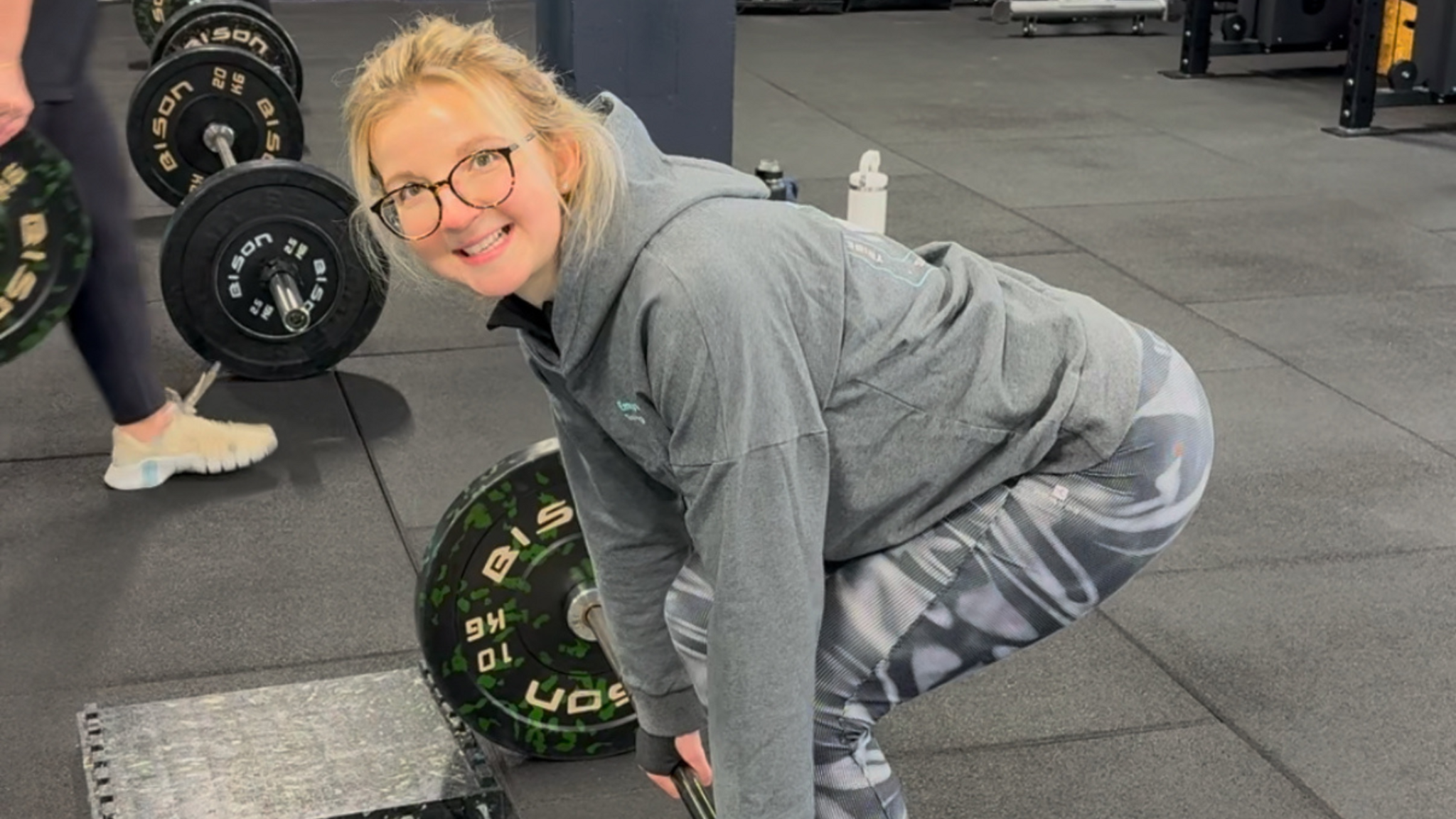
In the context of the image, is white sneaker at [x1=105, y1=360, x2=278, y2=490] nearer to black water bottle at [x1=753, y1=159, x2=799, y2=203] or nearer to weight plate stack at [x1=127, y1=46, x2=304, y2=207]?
black water bottle at [x1=753, y1=159, x2=799, y2=203]

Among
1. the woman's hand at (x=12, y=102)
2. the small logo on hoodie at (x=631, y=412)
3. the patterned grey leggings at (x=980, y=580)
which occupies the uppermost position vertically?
the woman's hand at (x=12, y=102)

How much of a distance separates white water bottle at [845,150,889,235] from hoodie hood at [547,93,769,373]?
1333 millimetres

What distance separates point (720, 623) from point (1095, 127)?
4385 mm

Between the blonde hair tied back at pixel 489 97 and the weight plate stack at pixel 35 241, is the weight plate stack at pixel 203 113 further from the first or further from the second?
the blonde hair tied back at pixel 489 97

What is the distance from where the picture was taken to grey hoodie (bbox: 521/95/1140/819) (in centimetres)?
110

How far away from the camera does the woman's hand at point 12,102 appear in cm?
196

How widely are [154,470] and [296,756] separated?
3.20ft

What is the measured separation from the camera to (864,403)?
1.20 metres

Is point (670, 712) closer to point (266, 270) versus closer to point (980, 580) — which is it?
point (980, 580)

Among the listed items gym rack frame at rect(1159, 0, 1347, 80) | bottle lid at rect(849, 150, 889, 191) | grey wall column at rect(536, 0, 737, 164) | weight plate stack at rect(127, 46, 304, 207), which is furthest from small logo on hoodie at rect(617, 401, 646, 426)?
gym rack frame at rect(1159, 0, 1347, 80)

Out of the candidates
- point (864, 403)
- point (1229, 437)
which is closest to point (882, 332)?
point (864, 403)


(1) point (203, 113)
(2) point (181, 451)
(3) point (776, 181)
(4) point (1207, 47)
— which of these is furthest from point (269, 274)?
(4) point (1207, 47)

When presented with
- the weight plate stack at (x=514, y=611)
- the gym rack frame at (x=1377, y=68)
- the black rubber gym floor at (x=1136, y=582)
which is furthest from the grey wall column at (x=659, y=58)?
the gym rack frame at (x=1377, y=68)

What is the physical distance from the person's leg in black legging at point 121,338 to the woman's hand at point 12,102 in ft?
0.40
